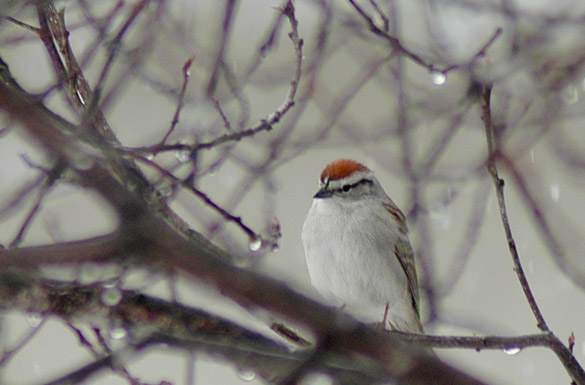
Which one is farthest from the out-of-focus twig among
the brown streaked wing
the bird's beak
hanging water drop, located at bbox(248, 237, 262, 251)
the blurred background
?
the brown streaked wing

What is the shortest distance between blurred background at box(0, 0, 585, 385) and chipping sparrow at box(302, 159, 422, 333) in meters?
0.26

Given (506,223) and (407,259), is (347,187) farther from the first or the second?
(506,223)

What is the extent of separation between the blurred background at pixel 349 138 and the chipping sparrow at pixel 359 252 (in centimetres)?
26

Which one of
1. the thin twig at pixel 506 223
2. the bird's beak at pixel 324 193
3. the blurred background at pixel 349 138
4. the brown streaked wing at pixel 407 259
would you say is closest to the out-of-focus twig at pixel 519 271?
the thin twig at pixel 506 223

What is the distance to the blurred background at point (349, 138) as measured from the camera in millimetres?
3525

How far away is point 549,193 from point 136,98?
5050 millimetres

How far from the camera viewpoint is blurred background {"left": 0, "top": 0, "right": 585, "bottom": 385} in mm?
3525

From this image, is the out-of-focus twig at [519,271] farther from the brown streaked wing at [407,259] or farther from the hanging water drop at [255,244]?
the brown streaked wing at [407,259]

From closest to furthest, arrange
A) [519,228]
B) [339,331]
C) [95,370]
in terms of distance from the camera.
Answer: [339,331]
[95,370]
[519,228]

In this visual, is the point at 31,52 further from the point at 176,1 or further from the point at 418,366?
the point at 418,366

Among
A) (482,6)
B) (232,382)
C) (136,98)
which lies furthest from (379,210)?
(136,98)

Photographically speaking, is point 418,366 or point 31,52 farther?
point 31,52

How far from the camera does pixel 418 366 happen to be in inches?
38.7

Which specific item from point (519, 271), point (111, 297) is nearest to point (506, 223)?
point (519, 271)
